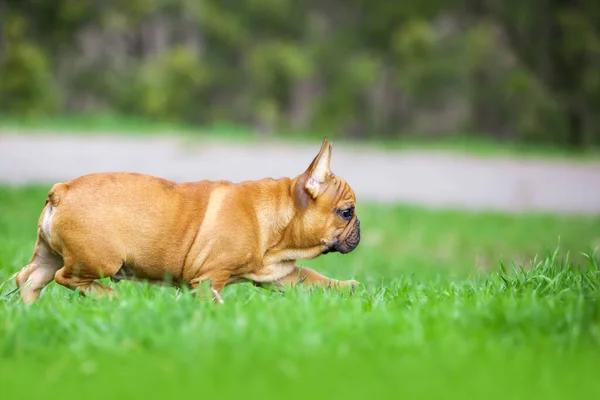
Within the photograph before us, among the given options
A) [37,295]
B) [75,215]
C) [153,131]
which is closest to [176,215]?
[75,215]

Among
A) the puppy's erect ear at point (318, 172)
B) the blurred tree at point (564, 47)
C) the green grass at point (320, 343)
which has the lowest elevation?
the green grass at point (320, 343)

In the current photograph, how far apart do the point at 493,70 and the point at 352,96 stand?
413 centimetres

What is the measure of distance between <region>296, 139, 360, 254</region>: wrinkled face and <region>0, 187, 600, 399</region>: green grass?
428mm

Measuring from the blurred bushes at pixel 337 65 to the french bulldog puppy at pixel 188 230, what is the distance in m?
17.2

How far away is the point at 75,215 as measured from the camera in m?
4.99

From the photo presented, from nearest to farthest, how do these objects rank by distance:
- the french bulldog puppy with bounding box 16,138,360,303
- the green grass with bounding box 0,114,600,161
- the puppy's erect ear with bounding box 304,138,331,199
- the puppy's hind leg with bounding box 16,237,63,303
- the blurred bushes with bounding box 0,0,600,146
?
the french bulldog puppy with bounding box 16,138,360,303, the puppy's hind leg with bounding box 16,237,63,303, the puppy's erect ear with bounding box 304,138,331,199, the green grass with bounding box 0,114,600,161, the blurred bushes with bounding box 0,0,600,146

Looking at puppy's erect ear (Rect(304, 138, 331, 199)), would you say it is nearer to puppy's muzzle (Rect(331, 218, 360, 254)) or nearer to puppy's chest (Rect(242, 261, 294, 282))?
puppy's muzzle (Rect(331, 218, 360, 254))

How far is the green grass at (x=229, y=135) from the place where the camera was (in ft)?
60.0

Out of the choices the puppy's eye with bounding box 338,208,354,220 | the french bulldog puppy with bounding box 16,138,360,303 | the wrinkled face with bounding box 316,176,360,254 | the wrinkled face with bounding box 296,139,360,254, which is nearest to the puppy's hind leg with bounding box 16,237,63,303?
the french bulldog puppy with bounding box 16,138,360,303

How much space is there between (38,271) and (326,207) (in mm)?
1921

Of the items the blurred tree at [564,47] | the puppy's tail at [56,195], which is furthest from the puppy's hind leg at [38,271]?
the blurred tree at [564,47]

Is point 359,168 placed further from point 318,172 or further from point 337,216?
point 318,172

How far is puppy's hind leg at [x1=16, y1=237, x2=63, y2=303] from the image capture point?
532cm

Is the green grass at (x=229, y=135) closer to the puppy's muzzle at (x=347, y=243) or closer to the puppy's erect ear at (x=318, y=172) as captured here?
the puppy's muzzle at (x=347, y=243)
